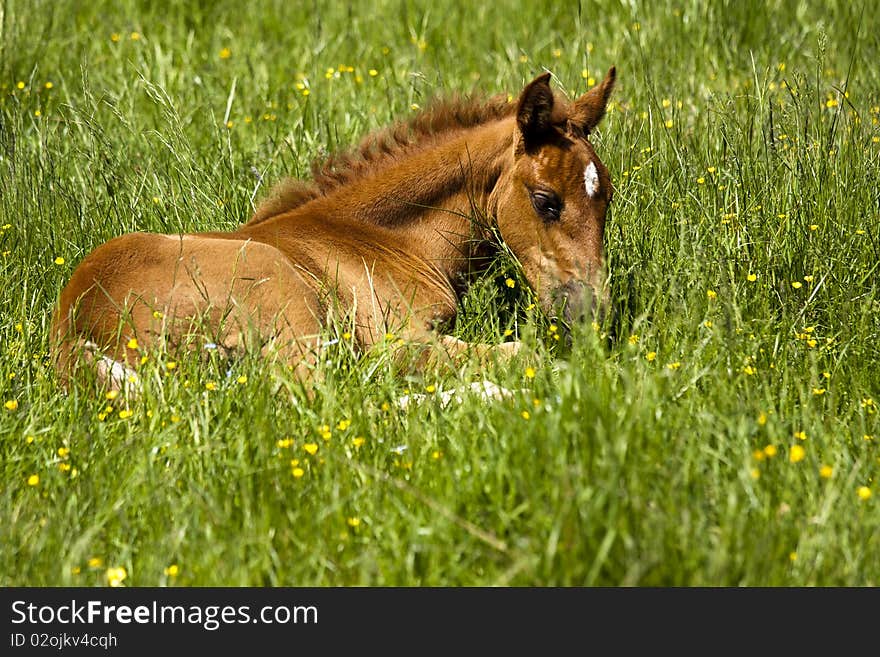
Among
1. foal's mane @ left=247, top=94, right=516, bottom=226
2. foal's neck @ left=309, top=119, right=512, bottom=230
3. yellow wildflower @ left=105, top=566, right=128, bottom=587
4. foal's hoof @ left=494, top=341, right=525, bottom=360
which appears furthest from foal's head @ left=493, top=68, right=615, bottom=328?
yellow wildflower @ left=105, top=566, right=128, bottom=587

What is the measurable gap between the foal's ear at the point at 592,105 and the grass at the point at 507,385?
50 cm

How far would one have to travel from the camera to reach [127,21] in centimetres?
777

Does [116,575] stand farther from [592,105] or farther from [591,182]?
[592,105]

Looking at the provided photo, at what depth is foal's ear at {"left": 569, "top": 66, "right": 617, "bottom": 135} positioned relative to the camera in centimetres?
468

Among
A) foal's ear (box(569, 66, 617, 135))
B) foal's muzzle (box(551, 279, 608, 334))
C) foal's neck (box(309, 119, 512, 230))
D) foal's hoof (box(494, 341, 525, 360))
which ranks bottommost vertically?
foal's hoof (box(494, 341, 525, 360))

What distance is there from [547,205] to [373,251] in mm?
820

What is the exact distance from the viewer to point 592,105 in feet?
15.5

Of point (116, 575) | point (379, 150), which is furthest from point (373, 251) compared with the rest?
point (116, 575)

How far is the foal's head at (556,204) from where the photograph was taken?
4383 mm

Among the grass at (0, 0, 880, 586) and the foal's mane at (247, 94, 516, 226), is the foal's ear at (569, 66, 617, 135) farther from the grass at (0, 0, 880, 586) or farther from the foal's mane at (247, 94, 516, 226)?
the grass at (0, 0, 880, 586)

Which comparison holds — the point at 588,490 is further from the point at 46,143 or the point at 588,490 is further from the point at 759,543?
the point at 46,143

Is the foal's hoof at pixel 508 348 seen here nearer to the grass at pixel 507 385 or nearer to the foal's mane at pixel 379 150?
the grass at pixel 507 385

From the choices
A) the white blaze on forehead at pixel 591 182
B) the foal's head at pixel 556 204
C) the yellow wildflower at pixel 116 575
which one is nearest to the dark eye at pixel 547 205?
the foal's head at pixel 556 204

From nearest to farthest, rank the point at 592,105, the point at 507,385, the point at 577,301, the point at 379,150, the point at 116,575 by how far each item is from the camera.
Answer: the point at 116,575 < the point at 507,385 < the point at 577,301 < the point at 592,105 < the point at 379,150
